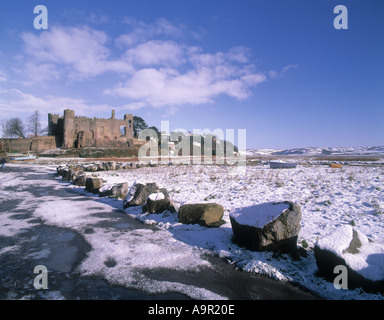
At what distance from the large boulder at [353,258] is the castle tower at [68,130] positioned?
57.1 m

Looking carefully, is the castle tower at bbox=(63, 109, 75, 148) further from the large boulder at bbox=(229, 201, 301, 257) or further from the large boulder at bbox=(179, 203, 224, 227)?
the large boulder at bbox=(229, 201, 301, 257)

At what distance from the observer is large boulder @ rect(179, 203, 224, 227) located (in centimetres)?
626

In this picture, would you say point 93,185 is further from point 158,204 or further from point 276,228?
point 276,228

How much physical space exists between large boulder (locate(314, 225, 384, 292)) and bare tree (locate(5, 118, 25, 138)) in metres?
79.1

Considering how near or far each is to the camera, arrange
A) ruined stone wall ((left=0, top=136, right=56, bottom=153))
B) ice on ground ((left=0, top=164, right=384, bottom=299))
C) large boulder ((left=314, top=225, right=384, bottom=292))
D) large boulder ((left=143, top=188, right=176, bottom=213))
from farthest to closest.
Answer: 1. ruined stone wall ((left=0, top=136, right=56, bottom=153))
2. large boulder ((left=143, top=188, right=176, bottom=213))
3. ice on ground ((left=0, top=164, right=384, bottom=299))
4. large boulder ((left=314, top=225, right=384, bottom=292))

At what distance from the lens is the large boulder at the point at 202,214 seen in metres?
6.26

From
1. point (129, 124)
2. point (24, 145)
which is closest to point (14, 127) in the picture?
point (24, 145)

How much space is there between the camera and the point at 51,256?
14.8 ft

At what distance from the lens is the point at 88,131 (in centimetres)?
5347

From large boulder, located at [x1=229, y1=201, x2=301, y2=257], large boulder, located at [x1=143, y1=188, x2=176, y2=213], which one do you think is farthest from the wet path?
large boulder, located at [x1=143, y1=188, x2=176, y2=213]
